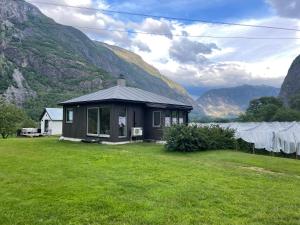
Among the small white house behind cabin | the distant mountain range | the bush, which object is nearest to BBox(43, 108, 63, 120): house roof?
the small white house behind cabin

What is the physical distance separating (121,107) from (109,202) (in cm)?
1402

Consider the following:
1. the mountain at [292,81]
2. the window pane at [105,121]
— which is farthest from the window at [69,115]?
the mountain at [292,81]

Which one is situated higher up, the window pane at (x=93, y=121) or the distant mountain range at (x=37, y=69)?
the distant mountain range at (x=37, y=69)

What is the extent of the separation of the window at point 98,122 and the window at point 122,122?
695 mm

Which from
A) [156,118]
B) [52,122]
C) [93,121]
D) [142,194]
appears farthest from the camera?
[52,122]

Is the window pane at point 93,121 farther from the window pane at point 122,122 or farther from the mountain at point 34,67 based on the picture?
the mountain at point 34,67

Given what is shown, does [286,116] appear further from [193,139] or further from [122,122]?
[193,139]

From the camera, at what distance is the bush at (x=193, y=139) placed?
52.9 ft

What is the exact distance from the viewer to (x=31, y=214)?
17.9 feet

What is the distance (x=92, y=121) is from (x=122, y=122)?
1.98m

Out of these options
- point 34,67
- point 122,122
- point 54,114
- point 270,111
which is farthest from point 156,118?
point 34,67

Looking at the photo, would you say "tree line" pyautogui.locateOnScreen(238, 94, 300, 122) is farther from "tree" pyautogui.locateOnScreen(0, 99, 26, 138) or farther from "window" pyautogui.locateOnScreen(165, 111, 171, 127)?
"tree" pyautogui.locateOnScreen(0, 99, 26, 138)

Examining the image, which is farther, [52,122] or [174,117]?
[52,122]

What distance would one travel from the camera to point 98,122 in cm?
2042
